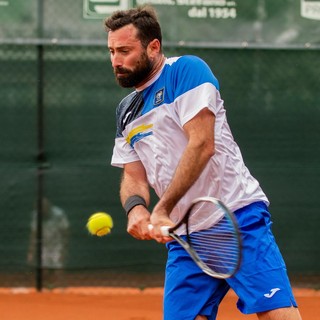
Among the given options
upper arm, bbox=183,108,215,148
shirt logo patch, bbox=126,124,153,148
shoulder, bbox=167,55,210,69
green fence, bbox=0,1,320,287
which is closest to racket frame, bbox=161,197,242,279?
upper arm, bbox=183,108,215,148

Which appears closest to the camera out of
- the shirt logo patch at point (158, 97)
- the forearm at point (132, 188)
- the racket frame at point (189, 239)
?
the racket frame at point (189, 239)

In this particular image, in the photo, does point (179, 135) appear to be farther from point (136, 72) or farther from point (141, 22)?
point (141, 22)

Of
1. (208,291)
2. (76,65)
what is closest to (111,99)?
(76,65)

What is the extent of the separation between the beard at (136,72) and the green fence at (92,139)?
3.30 metres

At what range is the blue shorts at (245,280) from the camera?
3.59 meters

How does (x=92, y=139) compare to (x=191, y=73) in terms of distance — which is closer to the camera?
(x=191, y=73)

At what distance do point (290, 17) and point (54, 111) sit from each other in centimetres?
206

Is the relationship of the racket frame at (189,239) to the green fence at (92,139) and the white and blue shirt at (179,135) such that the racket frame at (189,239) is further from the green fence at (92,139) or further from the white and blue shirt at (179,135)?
the green fence at (92,139)

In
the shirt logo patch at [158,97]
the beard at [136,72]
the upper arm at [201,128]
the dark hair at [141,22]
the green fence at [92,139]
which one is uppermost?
the dark hair at [141,22]

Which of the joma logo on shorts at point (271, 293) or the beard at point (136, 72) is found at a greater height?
the beard at point (136, 72)

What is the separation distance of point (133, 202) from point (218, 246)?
16.4 inches

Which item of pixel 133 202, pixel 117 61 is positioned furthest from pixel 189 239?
pixel 117 61

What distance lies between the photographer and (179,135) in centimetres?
362

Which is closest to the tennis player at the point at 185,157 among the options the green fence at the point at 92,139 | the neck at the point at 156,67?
the neck at the point at 156,67
